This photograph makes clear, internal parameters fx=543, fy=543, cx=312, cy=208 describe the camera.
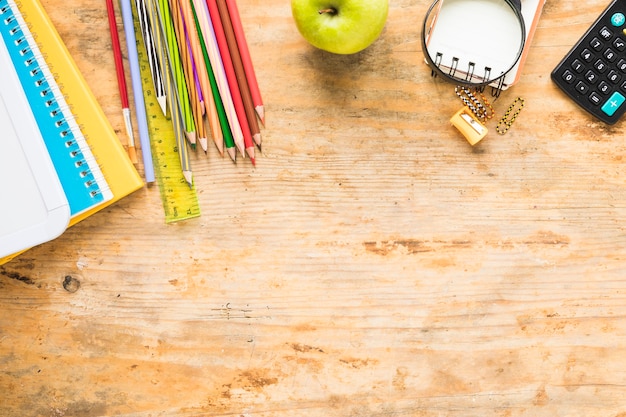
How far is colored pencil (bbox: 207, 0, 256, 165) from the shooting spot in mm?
670

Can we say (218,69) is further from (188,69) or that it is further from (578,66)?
(578,66)

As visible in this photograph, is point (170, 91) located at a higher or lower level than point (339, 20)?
lower

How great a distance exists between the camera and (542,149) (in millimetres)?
686

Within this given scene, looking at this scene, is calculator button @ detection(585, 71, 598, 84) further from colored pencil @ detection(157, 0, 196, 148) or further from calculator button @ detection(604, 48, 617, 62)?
colored pencil @ detection(157, 0, 196, 148)

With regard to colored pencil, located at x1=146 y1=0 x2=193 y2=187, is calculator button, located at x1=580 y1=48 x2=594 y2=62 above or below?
above

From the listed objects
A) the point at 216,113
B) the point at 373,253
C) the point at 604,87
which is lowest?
the point at 373,253

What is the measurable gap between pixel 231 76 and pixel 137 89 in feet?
0.40

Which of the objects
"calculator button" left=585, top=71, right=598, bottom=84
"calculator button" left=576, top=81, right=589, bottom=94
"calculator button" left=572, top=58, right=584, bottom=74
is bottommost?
"calculator button" left=576, top=81, right=589, bottom=94

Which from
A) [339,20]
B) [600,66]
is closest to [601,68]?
[600,66]

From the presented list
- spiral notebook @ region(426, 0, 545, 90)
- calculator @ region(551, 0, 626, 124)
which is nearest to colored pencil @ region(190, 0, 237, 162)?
spiral notebook @ region(426, 0, 545, 90)

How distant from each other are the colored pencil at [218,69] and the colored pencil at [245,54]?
1.1 inches

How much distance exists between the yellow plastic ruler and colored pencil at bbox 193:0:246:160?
0.08m

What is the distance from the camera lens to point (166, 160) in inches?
27.4

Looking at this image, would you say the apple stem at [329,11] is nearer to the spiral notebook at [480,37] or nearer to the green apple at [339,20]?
the green apple at [339,20]
